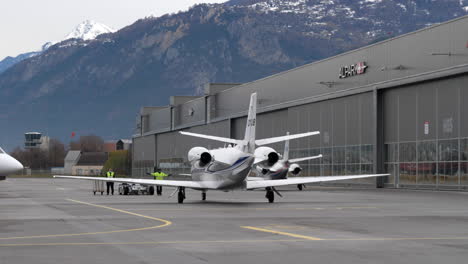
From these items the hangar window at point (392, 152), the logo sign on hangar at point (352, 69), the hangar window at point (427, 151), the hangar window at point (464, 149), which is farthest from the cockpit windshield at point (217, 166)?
the logo sign on hangar at point (352, 69)

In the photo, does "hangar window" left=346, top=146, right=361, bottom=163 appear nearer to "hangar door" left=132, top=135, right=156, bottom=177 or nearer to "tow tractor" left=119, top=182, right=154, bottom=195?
"tow tractor" left=119, top=182, right=154, bottom=195

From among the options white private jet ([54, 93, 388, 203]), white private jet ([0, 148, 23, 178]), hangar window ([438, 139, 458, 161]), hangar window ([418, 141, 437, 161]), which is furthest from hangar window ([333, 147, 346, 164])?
white private jet ([0, 148, 23, 178])

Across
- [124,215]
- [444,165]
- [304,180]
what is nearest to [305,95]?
[444,165]

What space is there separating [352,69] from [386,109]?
683cm

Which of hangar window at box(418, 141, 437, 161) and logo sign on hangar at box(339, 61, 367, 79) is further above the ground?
logo sign on hangar at box(339, 61, 367, 79)

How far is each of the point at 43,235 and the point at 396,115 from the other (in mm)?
47624

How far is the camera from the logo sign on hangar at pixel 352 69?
6812cm

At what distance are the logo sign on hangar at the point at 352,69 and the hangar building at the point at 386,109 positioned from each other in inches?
3.5

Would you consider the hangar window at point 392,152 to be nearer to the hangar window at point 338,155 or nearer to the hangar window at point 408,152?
the hangar window at point 408,152

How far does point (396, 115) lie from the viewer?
63375mm

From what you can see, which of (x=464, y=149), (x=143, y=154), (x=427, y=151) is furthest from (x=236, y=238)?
(x=143, y=154)

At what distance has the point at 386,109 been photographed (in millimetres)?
64750

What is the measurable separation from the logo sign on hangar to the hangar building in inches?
3.5

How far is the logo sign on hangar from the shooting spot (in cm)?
6812
